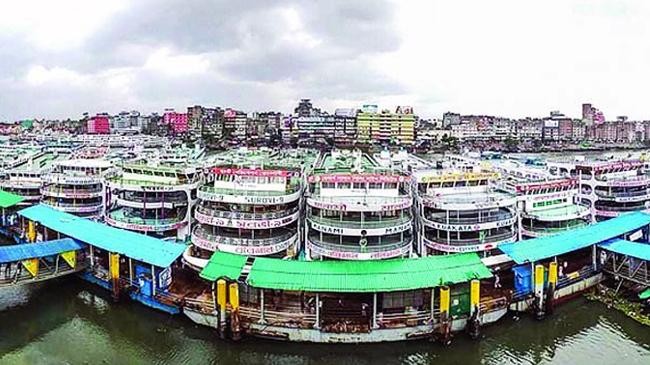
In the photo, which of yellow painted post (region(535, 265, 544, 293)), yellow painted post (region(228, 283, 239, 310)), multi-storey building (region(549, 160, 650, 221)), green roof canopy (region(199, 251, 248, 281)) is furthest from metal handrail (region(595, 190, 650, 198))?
yellow painted post (region(228, 283, 239, 310))

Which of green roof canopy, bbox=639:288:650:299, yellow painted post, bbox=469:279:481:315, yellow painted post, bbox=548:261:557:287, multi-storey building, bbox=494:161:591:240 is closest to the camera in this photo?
yellow painted post, bbox=469:279:481:315

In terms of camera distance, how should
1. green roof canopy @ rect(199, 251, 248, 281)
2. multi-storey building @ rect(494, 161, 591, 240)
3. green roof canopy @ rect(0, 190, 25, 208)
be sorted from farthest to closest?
green roof canopy @ rect(0, 190, 25, 208)
multi-storey building @ rect(494, 161, 591, 240)
green roof canopy @ rect(199, 251, 248, 281)

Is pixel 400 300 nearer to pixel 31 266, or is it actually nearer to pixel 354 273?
pixel 354 273

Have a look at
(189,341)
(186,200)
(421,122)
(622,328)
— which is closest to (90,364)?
(189,341)

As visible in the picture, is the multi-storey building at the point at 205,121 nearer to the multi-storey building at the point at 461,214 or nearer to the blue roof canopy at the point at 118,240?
the blue roof canopy at the point at 118,240

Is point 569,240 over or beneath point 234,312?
over

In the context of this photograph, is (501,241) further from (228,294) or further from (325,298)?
(228,294)

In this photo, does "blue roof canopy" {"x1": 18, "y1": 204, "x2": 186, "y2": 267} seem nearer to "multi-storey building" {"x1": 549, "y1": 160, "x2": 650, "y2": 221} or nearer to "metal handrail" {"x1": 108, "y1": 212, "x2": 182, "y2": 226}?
"metal handrail" {"x1": 108, "y1": 212, "x2": 182, "y2": 226}

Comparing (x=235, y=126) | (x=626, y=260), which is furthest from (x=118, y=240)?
(x=235, y=126)
